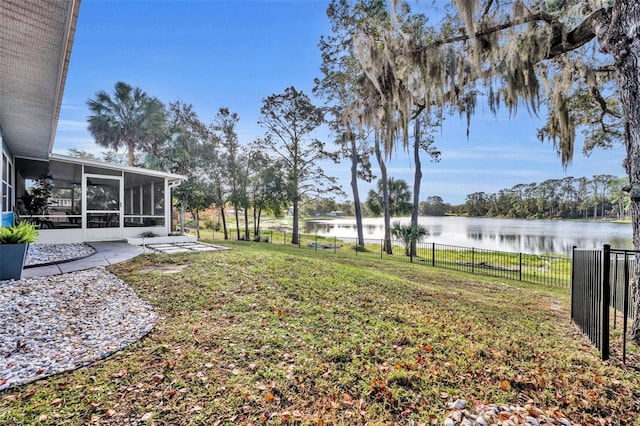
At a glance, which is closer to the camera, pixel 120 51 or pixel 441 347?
pixel 441 347

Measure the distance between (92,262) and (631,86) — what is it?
9357 millimetres

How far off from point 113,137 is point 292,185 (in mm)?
11281

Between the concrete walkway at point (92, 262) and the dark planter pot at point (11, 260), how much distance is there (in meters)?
0.32

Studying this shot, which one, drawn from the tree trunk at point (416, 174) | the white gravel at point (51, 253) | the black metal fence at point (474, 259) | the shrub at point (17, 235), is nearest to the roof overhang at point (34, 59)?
the shrub at point (17, 235)

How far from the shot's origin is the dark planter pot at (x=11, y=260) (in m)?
4.61

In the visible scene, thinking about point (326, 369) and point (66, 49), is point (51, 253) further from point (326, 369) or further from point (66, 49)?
point (326, 369)

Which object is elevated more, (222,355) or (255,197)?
(255,197)

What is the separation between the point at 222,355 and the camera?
8.84 ft

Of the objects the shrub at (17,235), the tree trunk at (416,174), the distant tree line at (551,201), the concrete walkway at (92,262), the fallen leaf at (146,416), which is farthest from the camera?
the distant tree line at (551,201)

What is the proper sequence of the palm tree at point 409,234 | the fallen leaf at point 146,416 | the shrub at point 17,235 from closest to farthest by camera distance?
the fallen leaf at point 146,416, the shrub at point 17,235, the palm tree at point 409,234

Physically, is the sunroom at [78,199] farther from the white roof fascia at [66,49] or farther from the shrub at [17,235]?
the shrub at [17,235]

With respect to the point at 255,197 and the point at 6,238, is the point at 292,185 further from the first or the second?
the point at 6,238

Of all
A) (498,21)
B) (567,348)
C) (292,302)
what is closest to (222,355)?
(292,302)

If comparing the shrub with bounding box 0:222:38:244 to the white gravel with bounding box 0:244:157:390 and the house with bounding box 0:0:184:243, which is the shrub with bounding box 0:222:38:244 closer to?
the white gravel with bounding box 0:244:157:390
